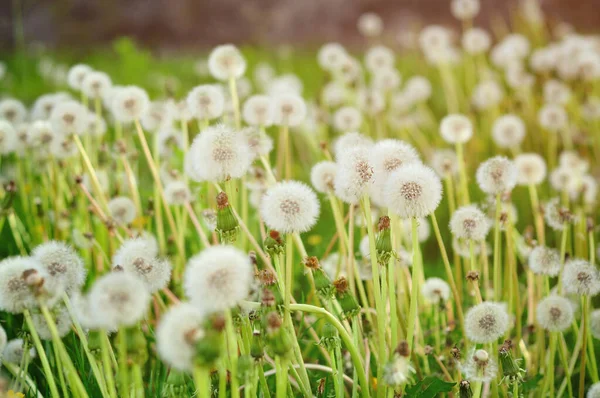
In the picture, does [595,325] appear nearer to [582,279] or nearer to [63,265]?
[582,279]

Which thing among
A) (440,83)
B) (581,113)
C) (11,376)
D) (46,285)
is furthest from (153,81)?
(46,285)

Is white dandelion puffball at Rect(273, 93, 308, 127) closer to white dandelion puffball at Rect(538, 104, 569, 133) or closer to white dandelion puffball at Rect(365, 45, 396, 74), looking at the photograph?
white dandelion puffball at Rect(538, 104, 569, 133)

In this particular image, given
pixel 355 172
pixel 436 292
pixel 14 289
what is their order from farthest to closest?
pixel 436 292 → pixel 355 172 → pixel 14 289

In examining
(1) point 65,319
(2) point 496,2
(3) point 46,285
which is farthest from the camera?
(2) point 496,2

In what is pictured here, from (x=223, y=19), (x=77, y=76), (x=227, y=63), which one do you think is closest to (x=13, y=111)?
(x=77, y=76)

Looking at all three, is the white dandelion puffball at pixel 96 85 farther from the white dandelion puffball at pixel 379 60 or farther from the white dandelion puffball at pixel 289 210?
the white dandelion puffball at pixel 379 60

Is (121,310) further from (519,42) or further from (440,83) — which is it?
(440,83)
